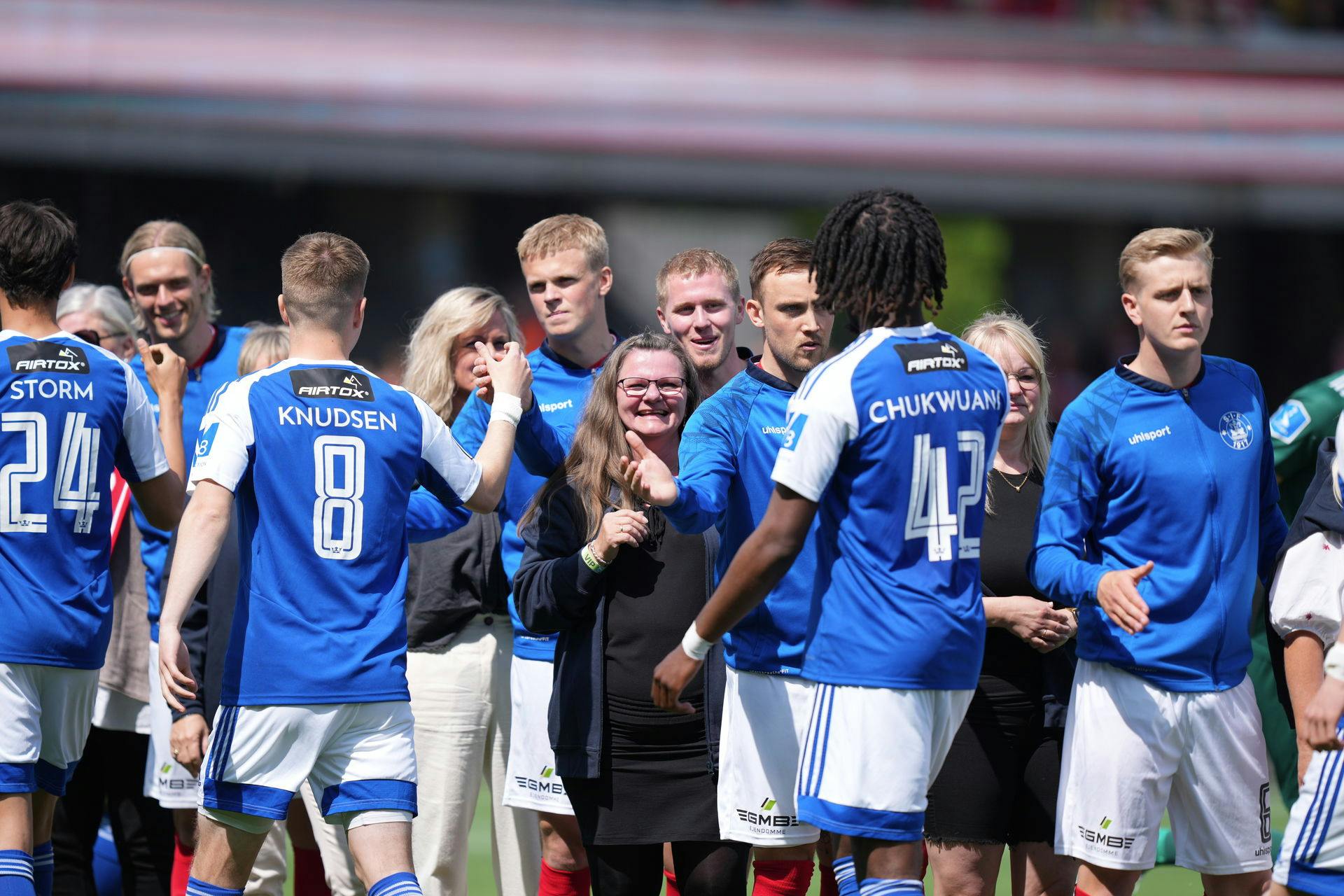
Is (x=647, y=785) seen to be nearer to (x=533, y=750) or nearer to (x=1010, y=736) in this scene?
(x=533, y=750)

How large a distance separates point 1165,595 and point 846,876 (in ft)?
3.66

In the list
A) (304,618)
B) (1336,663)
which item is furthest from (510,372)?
(1336,663)

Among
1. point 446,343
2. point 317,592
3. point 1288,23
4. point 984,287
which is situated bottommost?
point 317,592

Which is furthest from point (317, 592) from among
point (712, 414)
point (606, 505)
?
point (712, 414)

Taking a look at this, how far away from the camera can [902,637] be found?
353 centimetres

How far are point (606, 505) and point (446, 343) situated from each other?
1211 millimetres

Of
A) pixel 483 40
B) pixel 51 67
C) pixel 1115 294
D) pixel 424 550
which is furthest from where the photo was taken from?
pixel 1115 294

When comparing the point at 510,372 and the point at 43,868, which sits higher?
the point at 510,372

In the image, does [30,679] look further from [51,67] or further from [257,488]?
[51,67]

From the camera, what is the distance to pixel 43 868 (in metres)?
4.50

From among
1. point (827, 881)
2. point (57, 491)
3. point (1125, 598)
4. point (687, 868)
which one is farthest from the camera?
point (827, 881)

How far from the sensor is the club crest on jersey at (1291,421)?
549 centimetres

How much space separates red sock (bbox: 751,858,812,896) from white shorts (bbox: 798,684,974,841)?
710 millimetres

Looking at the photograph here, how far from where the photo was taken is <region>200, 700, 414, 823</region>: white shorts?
12.9 ft
